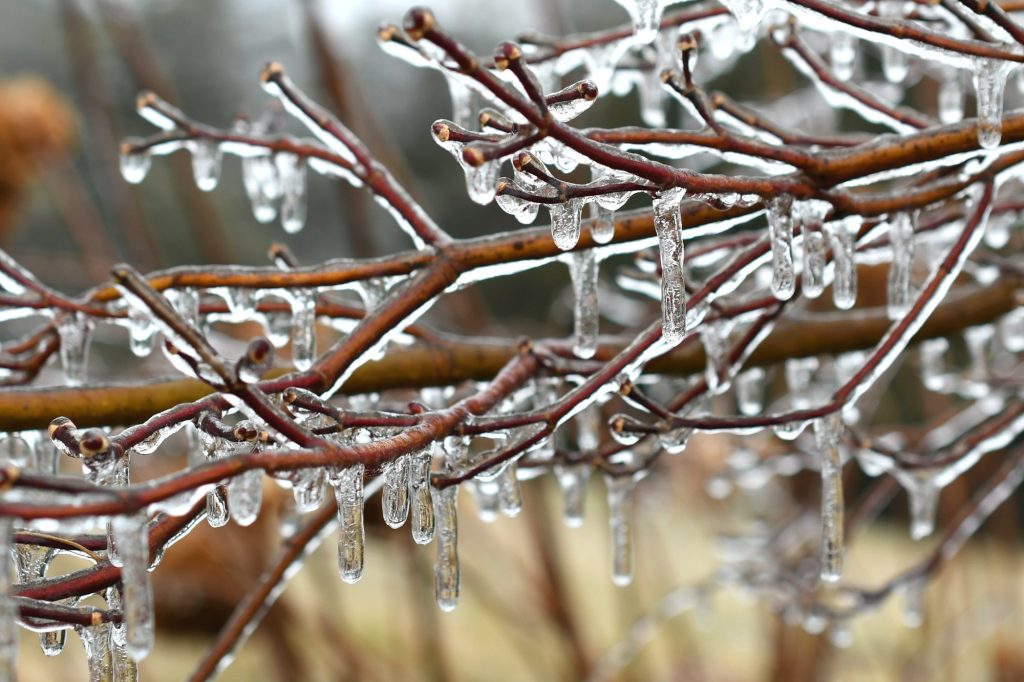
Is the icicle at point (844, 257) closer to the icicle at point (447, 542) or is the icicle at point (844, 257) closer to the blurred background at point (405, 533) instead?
the icicle at point (447, 542)

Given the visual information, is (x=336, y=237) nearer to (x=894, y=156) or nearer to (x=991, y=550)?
(x=991, y=550)

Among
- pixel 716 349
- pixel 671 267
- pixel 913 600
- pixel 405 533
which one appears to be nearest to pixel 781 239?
pixel 671 267

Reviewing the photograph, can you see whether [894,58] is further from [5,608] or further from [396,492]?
[5,608]

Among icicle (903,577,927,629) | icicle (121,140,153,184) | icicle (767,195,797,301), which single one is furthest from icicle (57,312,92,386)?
icicle (903,577,927,629)

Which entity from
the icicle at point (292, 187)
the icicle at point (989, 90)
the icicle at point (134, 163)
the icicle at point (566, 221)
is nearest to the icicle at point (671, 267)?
A: the icicle at point (566, 221)

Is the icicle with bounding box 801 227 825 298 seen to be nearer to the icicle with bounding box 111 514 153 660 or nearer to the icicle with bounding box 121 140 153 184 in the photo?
the icicle with bounding box 111 514 153 660

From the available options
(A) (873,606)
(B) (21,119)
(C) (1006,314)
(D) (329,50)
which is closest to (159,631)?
(B) (21,119)
